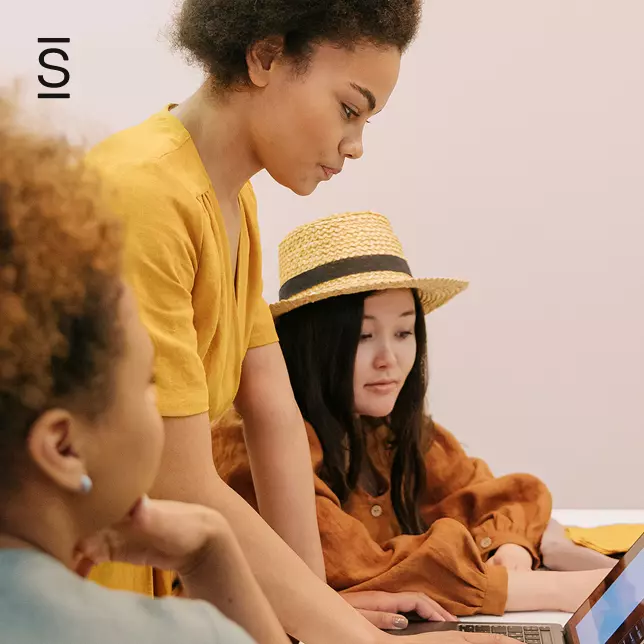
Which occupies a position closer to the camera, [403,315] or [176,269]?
[176,269]

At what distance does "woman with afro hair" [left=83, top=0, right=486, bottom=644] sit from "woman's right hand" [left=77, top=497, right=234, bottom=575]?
0.68ft

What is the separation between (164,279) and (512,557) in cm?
67

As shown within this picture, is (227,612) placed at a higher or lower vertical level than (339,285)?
lower

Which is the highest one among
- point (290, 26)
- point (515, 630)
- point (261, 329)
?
point (290, 26)

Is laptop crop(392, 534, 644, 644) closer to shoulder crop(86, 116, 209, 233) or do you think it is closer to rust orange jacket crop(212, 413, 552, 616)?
rust orange jacket crop(212, 413, 552, 616)

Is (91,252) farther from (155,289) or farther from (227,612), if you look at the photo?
(155,289)

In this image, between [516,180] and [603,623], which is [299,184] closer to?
[603,623]

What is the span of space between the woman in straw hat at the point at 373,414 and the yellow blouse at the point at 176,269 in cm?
32

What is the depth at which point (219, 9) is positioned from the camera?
0.88m

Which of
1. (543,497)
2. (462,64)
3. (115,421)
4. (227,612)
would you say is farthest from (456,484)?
(462,64)

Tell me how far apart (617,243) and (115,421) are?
1990 millimetres

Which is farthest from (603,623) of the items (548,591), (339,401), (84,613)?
(84,613)

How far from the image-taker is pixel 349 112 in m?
0.87

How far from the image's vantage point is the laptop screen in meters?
0.82
